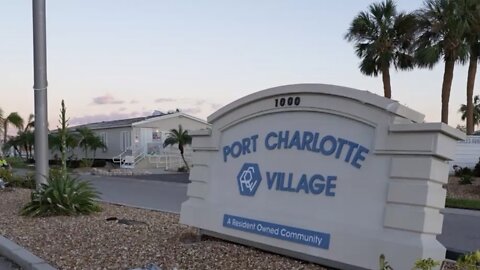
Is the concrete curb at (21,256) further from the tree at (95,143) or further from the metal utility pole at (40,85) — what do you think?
Result: the tree at (95,143)

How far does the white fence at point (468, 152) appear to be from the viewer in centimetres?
2555

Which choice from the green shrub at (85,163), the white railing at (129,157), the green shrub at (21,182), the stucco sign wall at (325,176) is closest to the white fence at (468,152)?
the green shrub at (21,182)

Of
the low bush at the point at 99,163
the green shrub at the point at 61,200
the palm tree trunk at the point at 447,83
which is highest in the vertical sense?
the palm tree trunk at the point at 447,83

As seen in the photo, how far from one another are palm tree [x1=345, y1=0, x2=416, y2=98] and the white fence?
435 centimetres

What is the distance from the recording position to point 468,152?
2570 centimetres

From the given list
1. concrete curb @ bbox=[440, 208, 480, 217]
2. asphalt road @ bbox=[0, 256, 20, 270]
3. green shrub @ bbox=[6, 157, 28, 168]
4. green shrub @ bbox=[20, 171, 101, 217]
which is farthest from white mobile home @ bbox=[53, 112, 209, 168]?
asphalt road @ bbox=[0, 256, 20, 270]

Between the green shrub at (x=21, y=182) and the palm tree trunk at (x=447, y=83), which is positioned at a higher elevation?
the palm tree trunk at (x=447, y=83)

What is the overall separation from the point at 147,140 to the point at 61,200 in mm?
31430

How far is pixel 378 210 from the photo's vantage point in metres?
5.06

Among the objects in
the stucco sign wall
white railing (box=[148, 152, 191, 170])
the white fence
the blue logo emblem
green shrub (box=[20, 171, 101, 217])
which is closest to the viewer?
the stucco sign wall

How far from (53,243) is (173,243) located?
1885mm

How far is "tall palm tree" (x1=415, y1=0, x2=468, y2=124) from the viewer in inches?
958

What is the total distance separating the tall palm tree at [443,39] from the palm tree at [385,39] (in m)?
1.08

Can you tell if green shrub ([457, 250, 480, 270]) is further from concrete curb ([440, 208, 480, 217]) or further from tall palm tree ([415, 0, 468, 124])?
tall palm tree ([415, 0, 468, 124])
